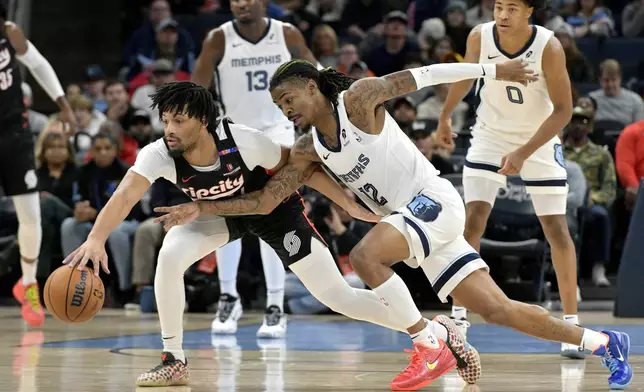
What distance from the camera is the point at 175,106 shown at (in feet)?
17.8

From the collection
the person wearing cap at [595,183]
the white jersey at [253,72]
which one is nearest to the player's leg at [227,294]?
the white jersey at [253,72]

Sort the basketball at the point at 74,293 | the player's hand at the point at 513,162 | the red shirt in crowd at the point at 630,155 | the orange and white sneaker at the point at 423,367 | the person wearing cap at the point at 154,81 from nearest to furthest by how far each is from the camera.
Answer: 1. the basketball at the point at 74,293
2. the orange and white sneaker at the point at 423,367
3. the player's hand at the point at 513,162
4. the red shirt in crowd at the point at 630,155
5. the person wearing cap at the point at 154,81

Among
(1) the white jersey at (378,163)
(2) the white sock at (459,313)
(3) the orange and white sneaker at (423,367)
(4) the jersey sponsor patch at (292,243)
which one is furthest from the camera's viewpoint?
(2) the white sock at (459,313)

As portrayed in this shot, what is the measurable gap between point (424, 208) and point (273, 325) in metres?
3.01

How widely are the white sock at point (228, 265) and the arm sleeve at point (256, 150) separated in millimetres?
2825

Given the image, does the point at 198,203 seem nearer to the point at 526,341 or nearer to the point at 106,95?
the point at 526,341

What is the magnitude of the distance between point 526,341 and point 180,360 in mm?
3042

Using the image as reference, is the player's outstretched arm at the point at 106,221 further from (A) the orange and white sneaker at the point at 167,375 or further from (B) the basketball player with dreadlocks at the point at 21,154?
(B) the basketball player with dreadlocks at the point at 21,154

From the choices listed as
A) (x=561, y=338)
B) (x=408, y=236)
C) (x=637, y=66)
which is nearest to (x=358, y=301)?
(x=408, y=236)

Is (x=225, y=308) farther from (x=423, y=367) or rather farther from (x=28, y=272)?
(x=423, y=367)

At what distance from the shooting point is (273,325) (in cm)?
805

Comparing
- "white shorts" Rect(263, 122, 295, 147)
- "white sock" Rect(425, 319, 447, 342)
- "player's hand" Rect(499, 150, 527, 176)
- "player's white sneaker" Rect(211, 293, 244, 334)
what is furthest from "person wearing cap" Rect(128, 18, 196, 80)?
"white sock" Rect(425, 319, 447, 342)

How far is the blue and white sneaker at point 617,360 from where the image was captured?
5.18 m

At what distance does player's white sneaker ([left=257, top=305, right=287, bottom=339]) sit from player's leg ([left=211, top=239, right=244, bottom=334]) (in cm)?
36
